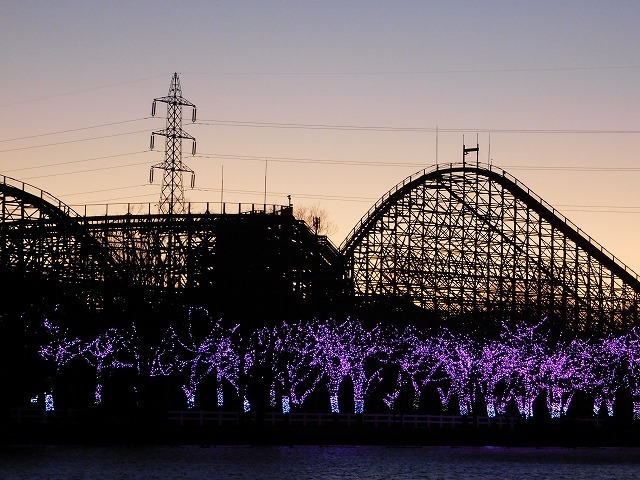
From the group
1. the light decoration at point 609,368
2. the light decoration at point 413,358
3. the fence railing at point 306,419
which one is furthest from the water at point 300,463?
the light decoration at point 609,368

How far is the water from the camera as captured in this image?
30125 millimetres

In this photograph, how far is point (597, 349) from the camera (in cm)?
6169

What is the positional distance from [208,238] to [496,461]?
2344cm

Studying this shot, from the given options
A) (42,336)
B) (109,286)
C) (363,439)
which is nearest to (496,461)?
(363,439)

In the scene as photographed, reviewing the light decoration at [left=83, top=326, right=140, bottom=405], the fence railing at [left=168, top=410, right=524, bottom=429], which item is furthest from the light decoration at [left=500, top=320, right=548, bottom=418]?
the light decoration at [left=83, top=326, right=140, bottom=405]

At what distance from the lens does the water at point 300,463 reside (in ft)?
98.8

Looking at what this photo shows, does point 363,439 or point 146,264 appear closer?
point 363,439

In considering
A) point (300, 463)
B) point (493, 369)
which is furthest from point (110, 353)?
point (300, 463)

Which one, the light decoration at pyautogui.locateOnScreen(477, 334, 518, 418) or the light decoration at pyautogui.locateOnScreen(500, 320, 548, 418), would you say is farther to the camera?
the light decoration at pyautogui.locateOnScreen(500, 320, 548, 418)

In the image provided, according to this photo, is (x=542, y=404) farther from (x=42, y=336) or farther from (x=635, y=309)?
(x=42, y=336)

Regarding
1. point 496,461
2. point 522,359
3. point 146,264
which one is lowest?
point 496,461

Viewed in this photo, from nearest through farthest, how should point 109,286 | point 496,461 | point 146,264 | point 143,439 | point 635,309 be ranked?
point 496,461, point 143,439, point 109,286, point 146,264, point 635,309

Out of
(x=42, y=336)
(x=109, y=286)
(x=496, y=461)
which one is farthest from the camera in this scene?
(x=109, y=286)

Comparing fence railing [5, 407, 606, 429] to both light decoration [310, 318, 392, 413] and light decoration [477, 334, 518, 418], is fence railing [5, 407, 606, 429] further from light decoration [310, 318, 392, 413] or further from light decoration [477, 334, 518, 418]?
light decoration [477, 334, 518, 418]
